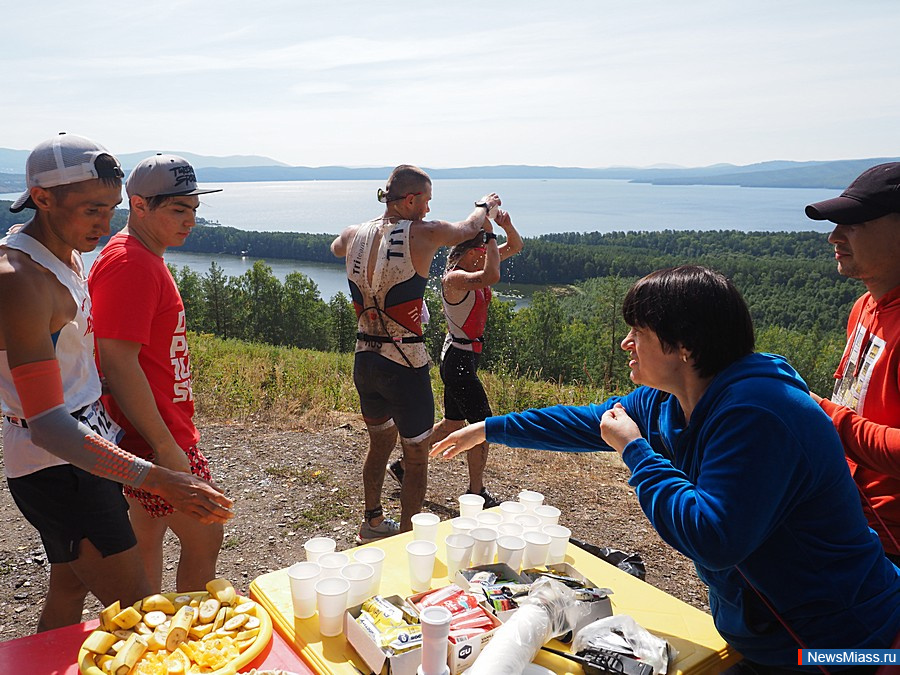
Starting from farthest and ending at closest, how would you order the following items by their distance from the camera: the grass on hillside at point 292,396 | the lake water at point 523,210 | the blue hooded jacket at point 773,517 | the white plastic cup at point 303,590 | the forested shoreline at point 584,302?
the lake water at point 523,210 → the forested shoreline at point 584,302 → the grass on hillside at point 292,396 → the white plastic cup at point 303,590 → the blue hooded jacket at point 773,517

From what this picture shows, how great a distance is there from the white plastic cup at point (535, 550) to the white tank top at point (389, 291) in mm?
1720

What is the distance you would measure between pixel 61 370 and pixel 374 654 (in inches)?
54.8

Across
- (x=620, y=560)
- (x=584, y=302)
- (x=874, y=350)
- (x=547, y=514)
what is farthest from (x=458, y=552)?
Answer: (x=584, y=302)

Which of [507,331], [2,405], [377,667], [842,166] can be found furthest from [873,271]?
[842,166]

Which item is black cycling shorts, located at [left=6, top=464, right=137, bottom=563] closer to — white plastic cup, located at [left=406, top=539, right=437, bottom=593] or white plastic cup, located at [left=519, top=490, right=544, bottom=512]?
white plastic cup, located at [left=406, top=539, right=437, bottom=593]

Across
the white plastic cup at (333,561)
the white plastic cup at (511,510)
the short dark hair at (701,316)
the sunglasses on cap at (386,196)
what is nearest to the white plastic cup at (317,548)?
the white plastic cup at (333,561)

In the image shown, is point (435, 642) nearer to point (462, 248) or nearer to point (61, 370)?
point (61, 370)

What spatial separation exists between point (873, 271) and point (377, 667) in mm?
2210

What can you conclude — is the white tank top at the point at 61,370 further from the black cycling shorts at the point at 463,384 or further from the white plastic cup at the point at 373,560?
the black cycling shorts at the point at 463,384

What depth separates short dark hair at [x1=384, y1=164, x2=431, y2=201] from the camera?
362 cm

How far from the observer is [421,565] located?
1989 millimetres

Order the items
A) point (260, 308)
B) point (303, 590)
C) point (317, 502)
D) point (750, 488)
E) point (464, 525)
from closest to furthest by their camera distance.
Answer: point (750, 488), point (303, 590), point (464, 525), point (317, 502), point (260, 308)

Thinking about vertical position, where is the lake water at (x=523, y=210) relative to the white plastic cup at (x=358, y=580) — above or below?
above

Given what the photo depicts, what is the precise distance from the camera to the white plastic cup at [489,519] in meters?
2.25
